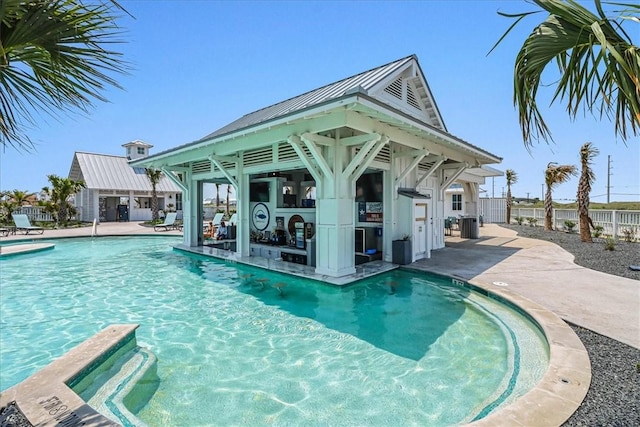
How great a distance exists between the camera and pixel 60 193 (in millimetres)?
21438

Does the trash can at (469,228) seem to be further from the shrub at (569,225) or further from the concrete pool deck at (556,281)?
the shrub at (569,225)

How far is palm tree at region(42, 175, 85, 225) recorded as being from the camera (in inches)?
842

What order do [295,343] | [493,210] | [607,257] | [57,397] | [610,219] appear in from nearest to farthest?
Answer: [57,397] < [295,343] < [607,257] < [610,219] < [493,210]

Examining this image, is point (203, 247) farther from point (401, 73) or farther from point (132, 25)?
point (132, 25)

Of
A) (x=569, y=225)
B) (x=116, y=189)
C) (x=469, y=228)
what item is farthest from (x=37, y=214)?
(x=569, y=225)

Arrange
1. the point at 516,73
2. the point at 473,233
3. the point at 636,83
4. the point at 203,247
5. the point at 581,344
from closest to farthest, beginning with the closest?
the point at 636,83 < the point at 516,73 < the point at 581,344 < the point at 203,247 < the point at 473,233

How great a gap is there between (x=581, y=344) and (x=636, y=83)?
2.98 metres

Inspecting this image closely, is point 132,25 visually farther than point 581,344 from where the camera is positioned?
No

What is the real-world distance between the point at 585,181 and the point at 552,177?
5247 mm

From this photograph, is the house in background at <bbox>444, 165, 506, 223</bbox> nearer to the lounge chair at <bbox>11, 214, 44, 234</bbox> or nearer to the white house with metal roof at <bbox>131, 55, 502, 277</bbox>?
the white house with metal roof at <bbox>131, 55, 502, 277</bbox>

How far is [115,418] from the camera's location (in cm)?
265

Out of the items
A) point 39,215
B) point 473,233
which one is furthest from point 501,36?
point 39,215

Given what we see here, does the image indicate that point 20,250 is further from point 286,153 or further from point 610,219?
point 610,219

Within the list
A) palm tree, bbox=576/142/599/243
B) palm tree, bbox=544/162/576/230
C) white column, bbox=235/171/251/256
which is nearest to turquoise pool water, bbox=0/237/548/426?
white column, bbox=235/171/251/256
